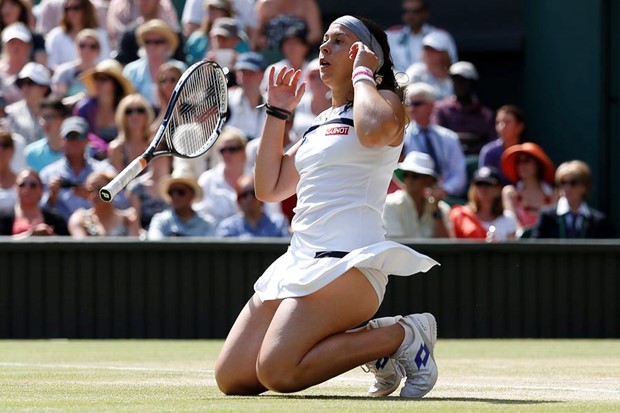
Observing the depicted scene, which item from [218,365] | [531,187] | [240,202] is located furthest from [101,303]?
[218,365]

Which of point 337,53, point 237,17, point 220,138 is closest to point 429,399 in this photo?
point 337,53

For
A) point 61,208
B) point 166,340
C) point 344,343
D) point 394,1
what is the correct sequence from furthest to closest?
point 394,1 < point 61,208 < point 166,340 < point 344,343

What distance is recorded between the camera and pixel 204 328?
38.9 feet

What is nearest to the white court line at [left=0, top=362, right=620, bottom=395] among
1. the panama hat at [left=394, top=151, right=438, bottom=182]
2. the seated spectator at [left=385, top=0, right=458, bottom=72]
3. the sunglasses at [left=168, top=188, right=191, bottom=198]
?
the sunglasses at [left=168, top=188, right=191, bottom=198]

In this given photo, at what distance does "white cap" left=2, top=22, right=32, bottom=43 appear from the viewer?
14.6 meters

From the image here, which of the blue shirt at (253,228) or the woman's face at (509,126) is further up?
the woman's face at (509,126)

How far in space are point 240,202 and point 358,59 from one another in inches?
248

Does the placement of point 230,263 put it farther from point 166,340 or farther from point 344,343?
point 344,343

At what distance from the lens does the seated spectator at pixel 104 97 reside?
13.7m

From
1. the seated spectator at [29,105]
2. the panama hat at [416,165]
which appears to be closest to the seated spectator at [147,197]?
the seated spectator at [29,105]

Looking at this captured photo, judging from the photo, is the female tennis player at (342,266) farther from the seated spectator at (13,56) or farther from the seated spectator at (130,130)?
the seated spectator at (13,56)

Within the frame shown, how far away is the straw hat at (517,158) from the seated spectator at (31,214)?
13.0 ft

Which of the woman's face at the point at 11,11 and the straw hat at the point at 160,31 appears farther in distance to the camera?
the woman's face at the point at 11,11

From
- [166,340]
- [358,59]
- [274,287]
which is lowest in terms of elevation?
[166,340]
